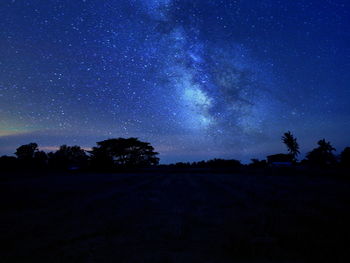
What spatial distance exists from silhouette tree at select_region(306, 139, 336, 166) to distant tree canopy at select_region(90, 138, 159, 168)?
46.9m

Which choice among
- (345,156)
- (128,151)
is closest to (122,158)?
(128,151)

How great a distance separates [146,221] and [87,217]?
1742 millimetres

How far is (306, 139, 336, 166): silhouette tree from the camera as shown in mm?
67562

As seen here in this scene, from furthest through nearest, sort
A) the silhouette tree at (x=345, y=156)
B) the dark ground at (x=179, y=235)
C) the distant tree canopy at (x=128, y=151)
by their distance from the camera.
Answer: the distant tree canopy at (x=128, y=151) → the silhouette tree at (x=345, y=156) → the dark ground at (x=179, y=235)

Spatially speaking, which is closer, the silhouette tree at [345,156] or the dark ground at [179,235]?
the dark ground at [179,235]

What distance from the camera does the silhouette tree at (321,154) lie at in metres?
67.6

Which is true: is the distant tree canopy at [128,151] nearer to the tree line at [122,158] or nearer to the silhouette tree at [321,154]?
the tree line at [122,158]

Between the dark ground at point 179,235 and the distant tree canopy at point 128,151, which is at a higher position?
the distant tree canopy at point 128,151

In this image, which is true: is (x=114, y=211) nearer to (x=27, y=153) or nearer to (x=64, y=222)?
(x=64, y=222)

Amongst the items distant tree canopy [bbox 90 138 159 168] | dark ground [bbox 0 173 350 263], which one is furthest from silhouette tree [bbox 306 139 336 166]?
dark ground [bbox 0 173 350 263]

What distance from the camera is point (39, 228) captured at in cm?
527

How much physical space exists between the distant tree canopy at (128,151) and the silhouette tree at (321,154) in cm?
4695

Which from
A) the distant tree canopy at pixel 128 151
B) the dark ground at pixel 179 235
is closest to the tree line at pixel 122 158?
the distant tree canopy at pixel 128 151

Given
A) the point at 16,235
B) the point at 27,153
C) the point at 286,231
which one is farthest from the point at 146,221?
the point at 27,153
